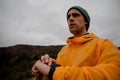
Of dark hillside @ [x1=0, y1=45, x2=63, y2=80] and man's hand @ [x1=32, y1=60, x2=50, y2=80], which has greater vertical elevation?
man's hand @ [x1=32, y1=60, x2=50, y2=80]

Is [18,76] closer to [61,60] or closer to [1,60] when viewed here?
[1,60]

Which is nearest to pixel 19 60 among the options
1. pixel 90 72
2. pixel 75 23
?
pixel 75 23

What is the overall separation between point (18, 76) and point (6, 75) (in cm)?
300

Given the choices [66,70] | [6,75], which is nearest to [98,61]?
[66,70]

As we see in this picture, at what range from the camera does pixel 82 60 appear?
7.95 ft

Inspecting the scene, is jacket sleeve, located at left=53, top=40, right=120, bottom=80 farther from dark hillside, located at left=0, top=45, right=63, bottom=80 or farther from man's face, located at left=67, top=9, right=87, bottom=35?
dark hillside, located at left=0, top=45, right=63, bottom=80

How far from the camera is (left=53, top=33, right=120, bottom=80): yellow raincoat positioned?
72.4 inches

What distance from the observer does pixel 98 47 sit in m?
2.42

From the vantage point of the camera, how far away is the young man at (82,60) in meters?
1.85

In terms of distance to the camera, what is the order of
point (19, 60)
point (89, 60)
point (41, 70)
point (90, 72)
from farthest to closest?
point (19, 60), point (89, 60), point (41, 70), point (90, 72)

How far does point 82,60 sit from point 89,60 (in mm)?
86

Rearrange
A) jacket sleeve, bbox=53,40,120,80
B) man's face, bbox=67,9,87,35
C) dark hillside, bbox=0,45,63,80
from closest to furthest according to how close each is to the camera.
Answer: jacket sleeve, bbox=53,40,120,80
man's face, bbox=67,9,87,35
dark hillside, bbox=0,45,63,80

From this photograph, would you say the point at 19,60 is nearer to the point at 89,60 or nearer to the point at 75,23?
the point at 75,23

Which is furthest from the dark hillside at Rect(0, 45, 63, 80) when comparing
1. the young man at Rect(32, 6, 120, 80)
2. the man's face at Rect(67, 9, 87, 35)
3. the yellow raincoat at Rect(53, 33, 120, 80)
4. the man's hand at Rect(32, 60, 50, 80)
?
the man's hand at Rect(32, 60, 50, 80)
